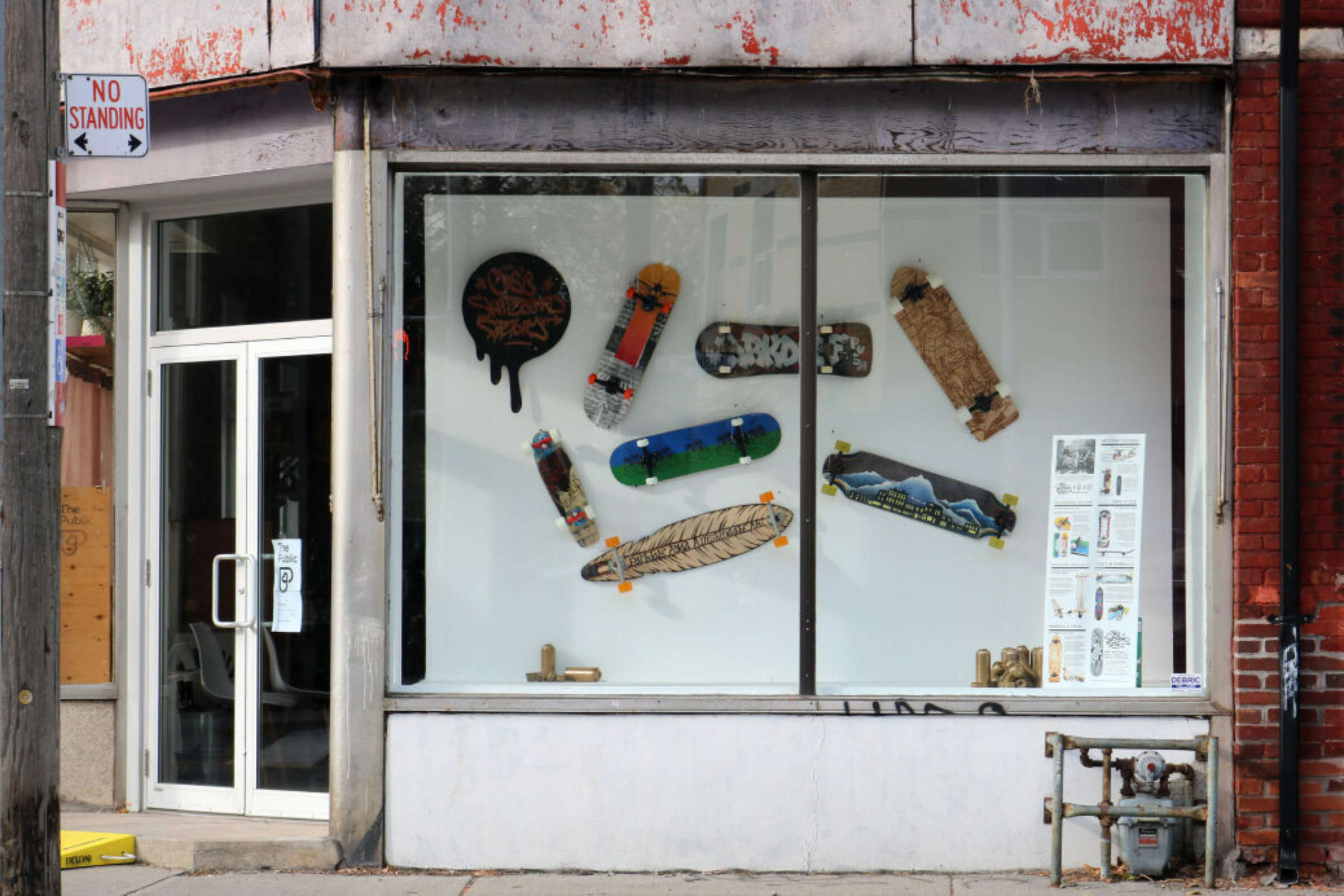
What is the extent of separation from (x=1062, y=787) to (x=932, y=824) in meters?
0.61

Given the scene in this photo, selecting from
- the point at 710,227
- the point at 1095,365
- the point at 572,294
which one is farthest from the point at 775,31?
the point at 1095,365

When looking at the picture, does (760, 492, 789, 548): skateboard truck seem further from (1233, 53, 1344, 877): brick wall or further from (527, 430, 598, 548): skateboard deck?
(1233, 53, 1344, 877): brick wall

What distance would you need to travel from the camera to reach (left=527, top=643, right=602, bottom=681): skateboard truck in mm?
7090

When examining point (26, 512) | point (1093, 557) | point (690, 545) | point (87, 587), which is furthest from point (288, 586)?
point (1093, 557)

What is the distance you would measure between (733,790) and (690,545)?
127cm

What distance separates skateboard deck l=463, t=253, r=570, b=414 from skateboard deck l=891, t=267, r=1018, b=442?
1697 mm

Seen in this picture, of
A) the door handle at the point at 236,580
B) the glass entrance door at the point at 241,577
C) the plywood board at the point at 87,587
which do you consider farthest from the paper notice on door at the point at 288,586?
the plywood board at the point at 87,587

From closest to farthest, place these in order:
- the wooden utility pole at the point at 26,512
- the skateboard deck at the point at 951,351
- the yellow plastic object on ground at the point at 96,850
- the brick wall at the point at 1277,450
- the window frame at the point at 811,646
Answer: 1. the wooden utility pole at the point at 26,512
2. the brick wall at the point at 1277,450
3. the window frame at the point at 811,646
4. the yellow plastic object on ground at the point at 96,850
5. the skateboard deck at the point at 951,351

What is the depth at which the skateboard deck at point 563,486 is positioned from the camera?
7.27 m

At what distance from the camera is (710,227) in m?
7.20

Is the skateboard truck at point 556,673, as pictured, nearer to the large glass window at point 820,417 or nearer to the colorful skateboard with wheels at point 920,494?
the large glass window at point 820,417

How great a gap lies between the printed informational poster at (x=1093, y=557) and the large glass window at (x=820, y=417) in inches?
0.5

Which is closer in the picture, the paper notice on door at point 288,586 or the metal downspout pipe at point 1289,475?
the metal downspout pipe at point 1289,475

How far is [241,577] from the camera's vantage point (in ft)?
24.8
